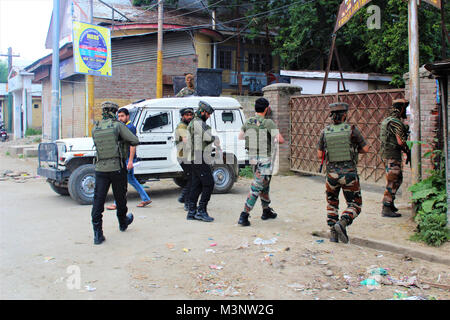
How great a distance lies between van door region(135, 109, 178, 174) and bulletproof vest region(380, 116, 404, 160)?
4052mm

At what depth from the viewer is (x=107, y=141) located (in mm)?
5703

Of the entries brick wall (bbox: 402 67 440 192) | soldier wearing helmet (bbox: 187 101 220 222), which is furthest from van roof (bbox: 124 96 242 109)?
brick wall (bbox: 402 67 440 192)

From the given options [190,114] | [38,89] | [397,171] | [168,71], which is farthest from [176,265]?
[38,89]

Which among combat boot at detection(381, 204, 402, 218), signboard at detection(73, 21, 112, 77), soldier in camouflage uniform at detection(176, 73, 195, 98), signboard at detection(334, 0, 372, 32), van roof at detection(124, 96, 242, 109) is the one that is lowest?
combat boot at detection(381, 204, 402, 218)

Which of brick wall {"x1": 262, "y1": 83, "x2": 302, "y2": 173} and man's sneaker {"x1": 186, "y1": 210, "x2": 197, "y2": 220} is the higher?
brick wall {"x1": 262, "y1": 83, "x2": 302, "y2": 173}

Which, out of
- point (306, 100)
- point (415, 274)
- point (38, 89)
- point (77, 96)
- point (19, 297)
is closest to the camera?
point (19, 297)

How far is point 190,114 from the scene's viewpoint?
7227 millimetres

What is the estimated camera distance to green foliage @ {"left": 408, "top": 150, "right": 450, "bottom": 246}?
206 inches

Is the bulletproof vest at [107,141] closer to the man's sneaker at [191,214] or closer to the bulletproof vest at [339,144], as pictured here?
the man's sneaker at [191,214]

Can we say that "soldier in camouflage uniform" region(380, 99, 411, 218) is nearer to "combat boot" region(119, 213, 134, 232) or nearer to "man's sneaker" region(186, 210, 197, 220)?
"man's sneaker" region(186, 210, 197, 220)

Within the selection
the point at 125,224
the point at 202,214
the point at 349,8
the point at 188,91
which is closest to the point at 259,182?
the point at 202,214

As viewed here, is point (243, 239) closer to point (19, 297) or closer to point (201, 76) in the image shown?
point (19, 297)

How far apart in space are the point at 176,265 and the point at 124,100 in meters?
13.2

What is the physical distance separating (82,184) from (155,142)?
1.61 meters
